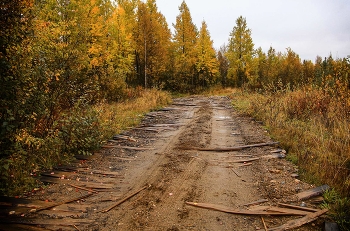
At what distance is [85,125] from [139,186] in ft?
10.6

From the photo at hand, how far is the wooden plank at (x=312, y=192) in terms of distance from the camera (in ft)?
14.7

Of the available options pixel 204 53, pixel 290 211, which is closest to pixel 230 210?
pixel 290 211

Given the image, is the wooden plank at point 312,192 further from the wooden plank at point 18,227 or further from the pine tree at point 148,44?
the pine tree at point 148,44

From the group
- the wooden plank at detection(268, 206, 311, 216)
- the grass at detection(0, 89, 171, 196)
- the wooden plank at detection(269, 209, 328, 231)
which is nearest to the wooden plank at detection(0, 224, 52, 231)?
the grass at detection(0, 89, 171, 196)

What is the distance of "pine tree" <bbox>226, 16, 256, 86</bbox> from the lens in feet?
112

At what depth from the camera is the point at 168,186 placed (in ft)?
16.5

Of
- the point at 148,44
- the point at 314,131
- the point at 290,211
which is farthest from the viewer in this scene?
the point at 148,44

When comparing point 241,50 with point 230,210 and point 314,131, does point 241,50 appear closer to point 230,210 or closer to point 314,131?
point 314,131

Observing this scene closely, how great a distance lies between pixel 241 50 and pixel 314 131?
95.5ft

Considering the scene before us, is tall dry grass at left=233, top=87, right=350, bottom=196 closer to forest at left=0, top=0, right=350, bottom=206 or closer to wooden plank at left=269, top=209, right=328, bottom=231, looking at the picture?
forest at left=0, top=0, right=350, bottom=206

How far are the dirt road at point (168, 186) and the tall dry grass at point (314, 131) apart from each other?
47 cm

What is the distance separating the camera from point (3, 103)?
397cm

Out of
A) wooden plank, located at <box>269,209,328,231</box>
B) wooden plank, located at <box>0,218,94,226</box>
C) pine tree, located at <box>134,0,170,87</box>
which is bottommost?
wooden plank, located at <box>269,209,328,231</box>

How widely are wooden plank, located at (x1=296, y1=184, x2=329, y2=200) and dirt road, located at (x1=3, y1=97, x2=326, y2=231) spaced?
16 cm
